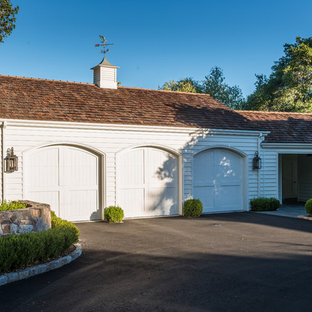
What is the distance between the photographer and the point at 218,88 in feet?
159

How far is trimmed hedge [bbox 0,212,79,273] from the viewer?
20.2 ft

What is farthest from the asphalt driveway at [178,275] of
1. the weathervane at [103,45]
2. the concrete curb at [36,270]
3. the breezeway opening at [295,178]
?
the weathervane at [103,45]

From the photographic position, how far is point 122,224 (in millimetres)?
11930

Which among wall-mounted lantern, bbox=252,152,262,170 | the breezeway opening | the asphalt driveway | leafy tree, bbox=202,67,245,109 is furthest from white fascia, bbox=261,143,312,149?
leafy tree, bbox=202,67,245,109

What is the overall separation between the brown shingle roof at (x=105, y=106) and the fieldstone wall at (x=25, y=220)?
4.60 metres

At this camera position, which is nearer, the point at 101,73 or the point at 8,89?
the point at 8,89

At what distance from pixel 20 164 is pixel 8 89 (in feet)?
11.3

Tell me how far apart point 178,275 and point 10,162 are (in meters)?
6.86

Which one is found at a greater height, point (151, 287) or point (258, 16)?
point (258, 16)

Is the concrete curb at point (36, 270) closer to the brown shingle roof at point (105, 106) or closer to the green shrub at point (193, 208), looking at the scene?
the brown shingle roof at point (105, 106)

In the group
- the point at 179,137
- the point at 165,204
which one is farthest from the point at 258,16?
the point at 165,204

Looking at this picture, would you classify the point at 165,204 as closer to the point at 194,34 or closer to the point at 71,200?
the point at 71,200

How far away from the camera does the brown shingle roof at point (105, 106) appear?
40.8 feet

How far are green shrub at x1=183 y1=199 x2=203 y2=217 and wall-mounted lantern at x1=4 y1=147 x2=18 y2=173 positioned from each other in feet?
19.5
